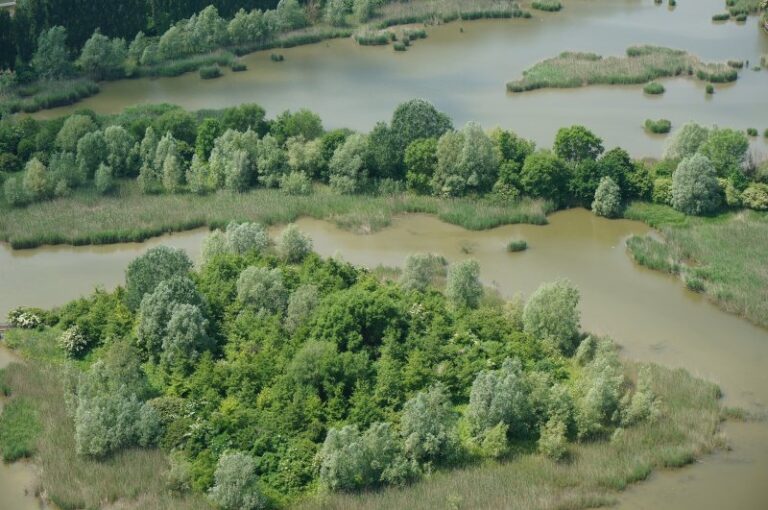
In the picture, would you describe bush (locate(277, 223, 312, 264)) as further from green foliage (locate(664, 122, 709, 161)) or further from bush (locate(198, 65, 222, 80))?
bush (locate(198, 65, 222, 80))

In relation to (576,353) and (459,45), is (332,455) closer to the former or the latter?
(576,353)

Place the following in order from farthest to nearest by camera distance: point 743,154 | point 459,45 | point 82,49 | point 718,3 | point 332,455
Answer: point 718,3, point 459,45, point 82,49, point 743,154, point 332,455

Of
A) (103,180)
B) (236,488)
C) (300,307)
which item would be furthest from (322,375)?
(103,180)

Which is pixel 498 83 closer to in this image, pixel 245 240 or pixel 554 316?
pixel 245 240

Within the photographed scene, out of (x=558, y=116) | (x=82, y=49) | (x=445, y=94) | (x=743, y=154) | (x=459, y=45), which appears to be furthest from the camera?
(x=459, y=45)

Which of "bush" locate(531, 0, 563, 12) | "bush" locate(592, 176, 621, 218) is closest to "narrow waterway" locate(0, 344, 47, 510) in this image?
"bush" locate(592, 176, 621, 218)

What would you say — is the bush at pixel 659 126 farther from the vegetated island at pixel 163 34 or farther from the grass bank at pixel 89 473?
the grass bank at pixel 89 473

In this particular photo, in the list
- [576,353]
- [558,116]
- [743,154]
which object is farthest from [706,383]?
[558,116]

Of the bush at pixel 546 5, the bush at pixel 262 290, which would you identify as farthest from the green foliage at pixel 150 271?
the bush at pixel 546 5
